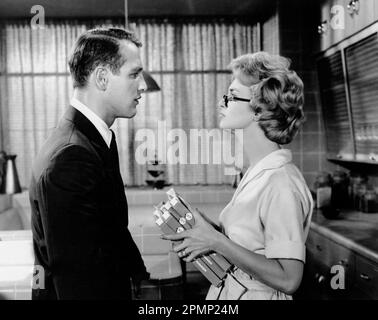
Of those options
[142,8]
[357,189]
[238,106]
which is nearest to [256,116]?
[238,106]

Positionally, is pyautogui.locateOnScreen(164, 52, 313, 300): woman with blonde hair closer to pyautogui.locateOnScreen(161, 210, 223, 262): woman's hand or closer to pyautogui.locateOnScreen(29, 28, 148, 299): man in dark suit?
pyautogui.locateOnScreen(161, 210, 223, 262): woman's hand

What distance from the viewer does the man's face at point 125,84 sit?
112 cm

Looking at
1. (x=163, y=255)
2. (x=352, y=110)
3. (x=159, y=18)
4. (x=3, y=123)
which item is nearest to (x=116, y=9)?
(x=159, y=18)

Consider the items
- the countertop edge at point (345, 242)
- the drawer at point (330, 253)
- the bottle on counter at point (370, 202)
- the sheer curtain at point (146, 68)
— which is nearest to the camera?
the countertop edge at point (345, 242)

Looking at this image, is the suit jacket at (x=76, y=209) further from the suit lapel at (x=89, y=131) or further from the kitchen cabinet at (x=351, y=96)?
the kitchen cabinet at (x=351, y=96)

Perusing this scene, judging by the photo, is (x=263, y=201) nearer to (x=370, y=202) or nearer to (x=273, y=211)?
(x=273, y=211)

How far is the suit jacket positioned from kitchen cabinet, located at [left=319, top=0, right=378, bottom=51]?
68.8 inches

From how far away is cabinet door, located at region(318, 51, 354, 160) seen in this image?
2898mm

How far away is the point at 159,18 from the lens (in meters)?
3.94

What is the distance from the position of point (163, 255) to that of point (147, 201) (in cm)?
164

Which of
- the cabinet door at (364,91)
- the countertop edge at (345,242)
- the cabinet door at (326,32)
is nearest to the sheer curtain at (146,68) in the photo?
the cabinet door at (326,32)

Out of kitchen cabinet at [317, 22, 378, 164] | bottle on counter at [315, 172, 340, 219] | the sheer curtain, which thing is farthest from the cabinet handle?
the sheer curtain
